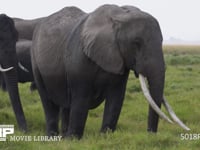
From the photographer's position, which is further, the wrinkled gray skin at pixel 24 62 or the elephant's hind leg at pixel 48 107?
the wrinkled gray skin at pixel 24 62

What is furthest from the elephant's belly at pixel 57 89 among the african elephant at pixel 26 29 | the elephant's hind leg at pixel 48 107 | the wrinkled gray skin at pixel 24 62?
the african elephant at pixel 26 29

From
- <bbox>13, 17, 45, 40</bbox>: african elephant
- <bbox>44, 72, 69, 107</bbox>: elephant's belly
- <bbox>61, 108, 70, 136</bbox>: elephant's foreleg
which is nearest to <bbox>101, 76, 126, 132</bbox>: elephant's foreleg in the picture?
<bbox>44, 72, 69, 107</bbox>: elephant's belly

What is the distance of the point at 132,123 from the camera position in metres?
7.81

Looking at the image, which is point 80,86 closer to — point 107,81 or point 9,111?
point 107,81

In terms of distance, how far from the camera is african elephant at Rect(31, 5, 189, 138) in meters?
5.40

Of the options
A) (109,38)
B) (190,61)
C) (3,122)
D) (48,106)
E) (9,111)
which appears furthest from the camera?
(190,61)

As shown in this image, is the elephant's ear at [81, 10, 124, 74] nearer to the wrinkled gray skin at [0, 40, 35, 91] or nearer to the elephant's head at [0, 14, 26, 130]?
the elephant's head at [0, 14, 26, 130]

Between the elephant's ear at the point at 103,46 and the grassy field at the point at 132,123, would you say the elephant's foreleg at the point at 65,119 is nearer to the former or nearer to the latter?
the grassy field at the point at 132,123

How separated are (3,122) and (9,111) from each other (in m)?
0.93

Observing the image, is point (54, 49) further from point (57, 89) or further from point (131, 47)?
point (131, 47)

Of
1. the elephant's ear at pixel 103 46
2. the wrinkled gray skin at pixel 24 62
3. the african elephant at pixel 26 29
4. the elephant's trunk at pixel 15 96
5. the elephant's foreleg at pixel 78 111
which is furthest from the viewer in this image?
the african elephant at pixel 26 29

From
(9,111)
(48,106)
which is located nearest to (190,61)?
(9,111)

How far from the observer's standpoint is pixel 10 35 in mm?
7086

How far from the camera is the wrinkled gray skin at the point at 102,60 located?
5418 mm
